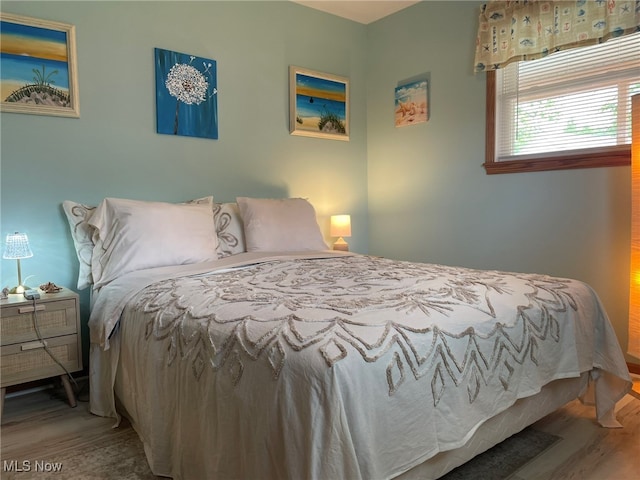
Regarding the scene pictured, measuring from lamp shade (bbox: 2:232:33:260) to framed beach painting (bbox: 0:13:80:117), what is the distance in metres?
0.75

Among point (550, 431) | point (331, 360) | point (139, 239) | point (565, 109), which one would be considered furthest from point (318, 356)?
point (565, 109)

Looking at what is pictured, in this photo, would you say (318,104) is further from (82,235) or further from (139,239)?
(82,235)

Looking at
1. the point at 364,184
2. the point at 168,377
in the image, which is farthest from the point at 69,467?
the point at 364,184

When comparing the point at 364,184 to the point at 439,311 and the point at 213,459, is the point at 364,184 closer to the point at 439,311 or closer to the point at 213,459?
the point at 439,311

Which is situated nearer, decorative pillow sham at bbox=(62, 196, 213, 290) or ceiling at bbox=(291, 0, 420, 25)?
decorative pillow sham at bbox=(62, 196, 213, 290)

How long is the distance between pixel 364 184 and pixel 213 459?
337 cm

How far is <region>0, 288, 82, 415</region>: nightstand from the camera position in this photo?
2076 mm

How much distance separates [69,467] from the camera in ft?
5.71

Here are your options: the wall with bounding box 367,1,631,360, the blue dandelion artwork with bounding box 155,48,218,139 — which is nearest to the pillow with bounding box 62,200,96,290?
the blue dandelion artwork with bounding box 155,48,218,139

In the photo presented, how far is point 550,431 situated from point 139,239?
7.32 feet

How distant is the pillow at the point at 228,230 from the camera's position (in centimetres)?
297

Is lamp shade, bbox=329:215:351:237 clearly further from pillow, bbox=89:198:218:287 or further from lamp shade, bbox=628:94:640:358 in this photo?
lamp shade, bbox=628:94:640:358

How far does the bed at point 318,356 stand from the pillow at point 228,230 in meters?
0.37

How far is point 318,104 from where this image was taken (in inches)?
154
